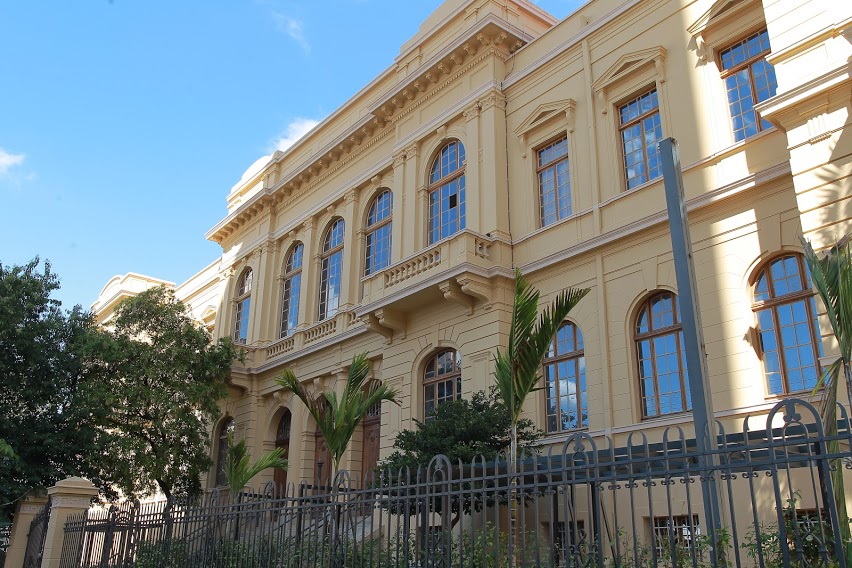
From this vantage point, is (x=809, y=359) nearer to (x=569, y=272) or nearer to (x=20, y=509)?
(x=569, y=272)

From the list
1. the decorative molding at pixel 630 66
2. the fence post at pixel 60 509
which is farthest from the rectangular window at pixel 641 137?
the fence post at pixel 60 509

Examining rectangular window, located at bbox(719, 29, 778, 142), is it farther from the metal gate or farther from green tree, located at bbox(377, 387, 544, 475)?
the metal gate

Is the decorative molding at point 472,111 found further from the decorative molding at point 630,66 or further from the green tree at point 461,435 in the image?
the green tree at point 461,435

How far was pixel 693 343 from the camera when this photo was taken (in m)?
6.05

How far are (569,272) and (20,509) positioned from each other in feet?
36.2

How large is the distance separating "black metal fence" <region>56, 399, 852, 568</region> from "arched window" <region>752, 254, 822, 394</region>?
2.28ft

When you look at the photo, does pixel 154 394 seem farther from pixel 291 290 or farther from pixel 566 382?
pixel 566 382

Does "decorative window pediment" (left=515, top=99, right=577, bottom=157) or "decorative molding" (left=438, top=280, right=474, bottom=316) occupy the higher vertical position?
"decorative window pediment" (left=515, top=99, right=577, bottom=157)

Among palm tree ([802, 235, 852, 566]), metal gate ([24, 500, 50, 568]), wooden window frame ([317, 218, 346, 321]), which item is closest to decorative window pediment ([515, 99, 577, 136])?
wooden window frame ([317, 218, 346, 321])

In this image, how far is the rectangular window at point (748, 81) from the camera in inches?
518

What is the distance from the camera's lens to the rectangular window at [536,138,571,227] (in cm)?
1631

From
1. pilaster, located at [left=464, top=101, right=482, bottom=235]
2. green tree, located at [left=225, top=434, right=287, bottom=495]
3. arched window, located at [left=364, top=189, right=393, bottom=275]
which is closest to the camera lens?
green tree, located at [left=225, top=434, right=287, bottom=495]

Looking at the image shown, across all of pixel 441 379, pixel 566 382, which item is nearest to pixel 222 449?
pixel 441 379

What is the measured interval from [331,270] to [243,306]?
215 inches
